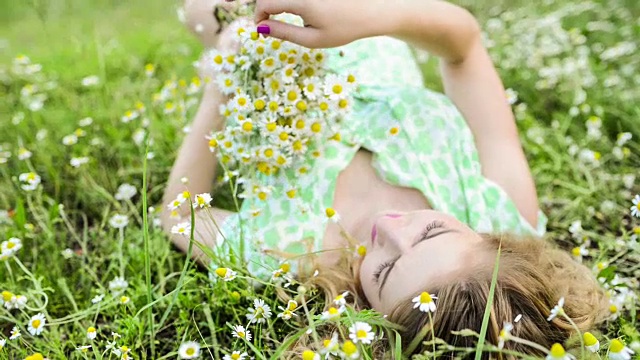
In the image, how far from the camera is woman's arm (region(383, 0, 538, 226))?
1897 millimetres

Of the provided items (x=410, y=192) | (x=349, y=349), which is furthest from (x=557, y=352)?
(x=410, y=192)

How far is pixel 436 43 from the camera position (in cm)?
194

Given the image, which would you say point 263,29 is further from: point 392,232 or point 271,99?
point 392,232

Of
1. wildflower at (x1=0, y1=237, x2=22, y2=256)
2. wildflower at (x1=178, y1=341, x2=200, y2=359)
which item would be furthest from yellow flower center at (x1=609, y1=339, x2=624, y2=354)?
wildflower at (x1=0, y1=237, x2=22, y2=256)

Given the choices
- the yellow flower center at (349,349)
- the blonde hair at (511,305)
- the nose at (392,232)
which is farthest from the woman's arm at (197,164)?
the yellow flower center at (349,349)

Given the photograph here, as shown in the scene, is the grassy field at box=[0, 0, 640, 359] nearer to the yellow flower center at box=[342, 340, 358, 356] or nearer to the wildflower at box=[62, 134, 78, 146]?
the wildflower at box=[62, 134, 78, 146]

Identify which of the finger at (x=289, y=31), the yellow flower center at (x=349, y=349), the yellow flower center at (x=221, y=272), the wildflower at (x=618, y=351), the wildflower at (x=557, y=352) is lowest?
the yellow flower center at (x=221, y=272)

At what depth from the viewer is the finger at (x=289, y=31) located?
4.95 ft

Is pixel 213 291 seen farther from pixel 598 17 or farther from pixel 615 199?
pixel 598 17

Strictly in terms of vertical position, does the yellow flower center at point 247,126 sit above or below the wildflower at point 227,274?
above

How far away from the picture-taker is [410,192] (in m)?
1.96

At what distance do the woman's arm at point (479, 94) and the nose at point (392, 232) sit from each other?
1.51 feet

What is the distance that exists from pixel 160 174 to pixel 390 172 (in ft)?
2.86

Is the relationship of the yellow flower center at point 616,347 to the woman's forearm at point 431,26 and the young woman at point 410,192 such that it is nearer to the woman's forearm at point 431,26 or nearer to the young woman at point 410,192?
the young woman at point 410,192
